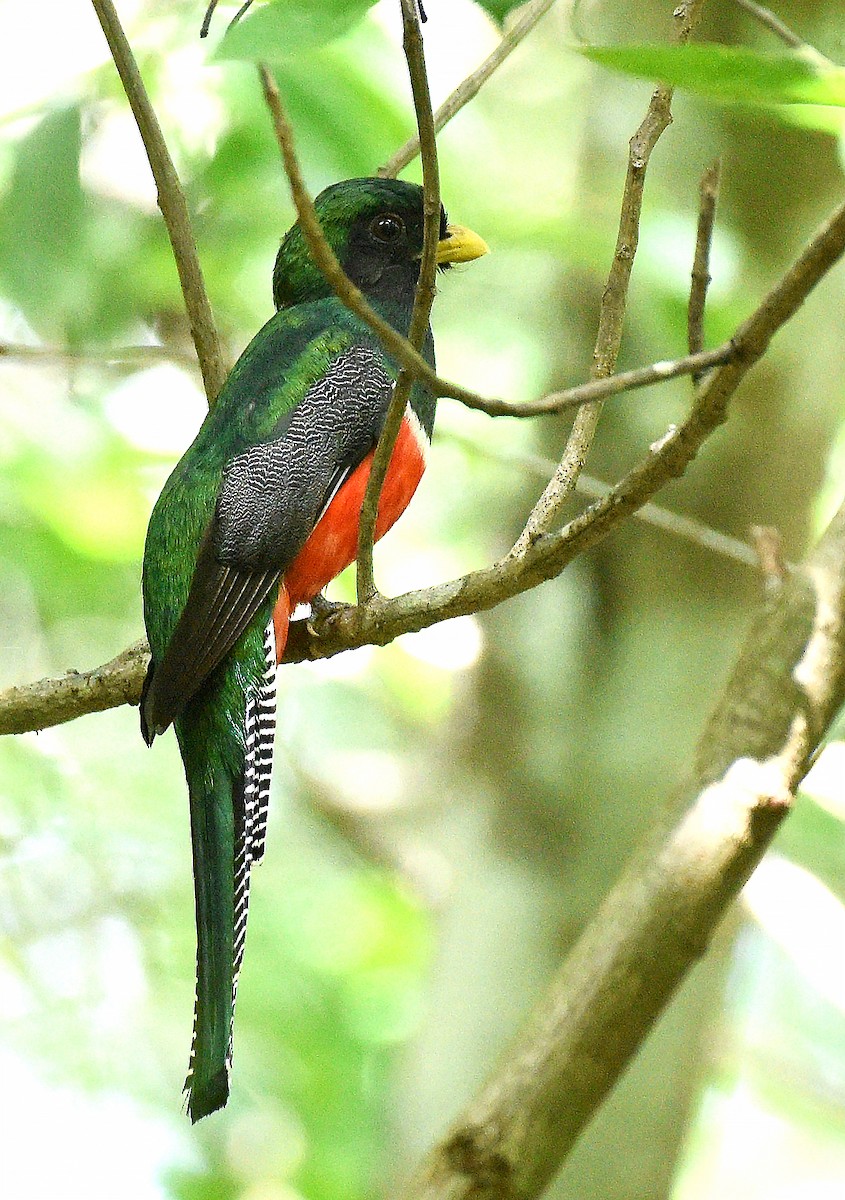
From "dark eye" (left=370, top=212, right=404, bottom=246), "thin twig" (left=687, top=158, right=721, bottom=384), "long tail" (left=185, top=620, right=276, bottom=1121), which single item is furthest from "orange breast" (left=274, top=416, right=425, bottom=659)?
"thin twig" (left=687, top=158, right=721, bottom=384)

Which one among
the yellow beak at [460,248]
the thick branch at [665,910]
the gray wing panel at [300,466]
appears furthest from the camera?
the yellow beak at [460,248]

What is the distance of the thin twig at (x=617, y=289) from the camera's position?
91.9 inches

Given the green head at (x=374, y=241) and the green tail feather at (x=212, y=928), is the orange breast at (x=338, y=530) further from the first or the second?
the green head at (x=374, y=241)

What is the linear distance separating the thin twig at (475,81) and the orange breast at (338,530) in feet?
2.31

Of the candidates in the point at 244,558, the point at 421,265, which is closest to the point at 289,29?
the point at 421,265

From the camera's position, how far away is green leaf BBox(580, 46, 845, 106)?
1179 millimetres

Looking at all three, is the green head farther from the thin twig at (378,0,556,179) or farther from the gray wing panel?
the gray wing panel

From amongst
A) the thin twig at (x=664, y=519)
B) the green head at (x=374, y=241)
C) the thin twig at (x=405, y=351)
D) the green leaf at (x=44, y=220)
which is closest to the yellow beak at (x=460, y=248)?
the green head at (x=374, y=241)

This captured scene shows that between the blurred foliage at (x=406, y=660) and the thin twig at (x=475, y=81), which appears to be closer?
the thin twig at (x=475, y=81)

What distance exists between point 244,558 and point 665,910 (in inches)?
45.6

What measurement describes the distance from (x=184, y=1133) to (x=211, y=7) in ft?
16.6

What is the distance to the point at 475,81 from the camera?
3.06 m

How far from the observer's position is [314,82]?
12.0 ft

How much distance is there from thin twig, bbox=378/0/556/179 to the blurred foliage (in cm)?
7
